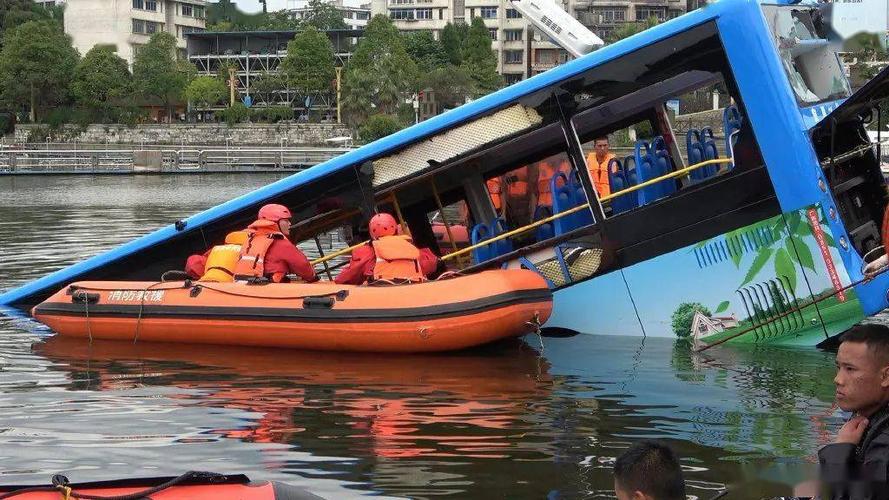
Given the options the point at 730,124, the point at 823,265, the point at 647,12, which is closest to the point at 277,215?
the point at 730,124

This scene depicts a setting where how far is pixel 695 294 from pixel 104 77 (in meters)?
97.3

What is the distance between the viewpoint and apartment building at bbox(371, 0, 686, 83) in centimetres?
12581

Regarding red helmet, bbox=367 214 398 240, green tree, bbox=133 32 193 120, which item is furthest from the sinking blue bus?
green tree, bbox=133 32 193 120

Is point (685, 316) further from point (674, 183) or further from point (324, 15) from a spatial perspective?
point (324, 15)

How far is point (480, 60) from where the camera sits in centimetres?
11394

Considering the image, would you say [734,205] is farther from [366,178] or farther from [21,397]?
[21,397]

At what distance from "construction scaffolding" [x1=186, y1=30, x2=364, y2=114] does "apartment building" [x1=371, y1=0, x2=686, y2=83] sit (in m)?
12.4

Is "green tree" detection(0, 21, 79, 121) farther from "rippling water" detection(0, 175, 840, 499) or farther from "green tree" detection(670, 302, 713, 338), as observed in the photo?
"green tree" detection(670, 302, 713, 338)

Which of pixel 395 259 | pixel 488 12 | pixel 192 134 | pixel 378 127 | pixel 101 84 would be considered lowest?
pixel 395 259

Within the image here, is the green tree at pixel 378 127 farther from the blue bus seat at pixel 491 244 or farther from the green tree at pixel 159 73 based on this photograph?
the blue bus seat at pixel 491 244

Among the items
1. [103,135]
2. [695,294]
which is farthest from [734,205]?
[103,135]

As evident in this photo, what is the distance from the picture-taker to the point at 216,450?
10703mm

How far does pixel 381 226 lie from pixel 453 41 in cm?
10586

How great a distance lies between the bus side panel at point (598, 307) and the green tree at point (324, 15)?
134681 mm
